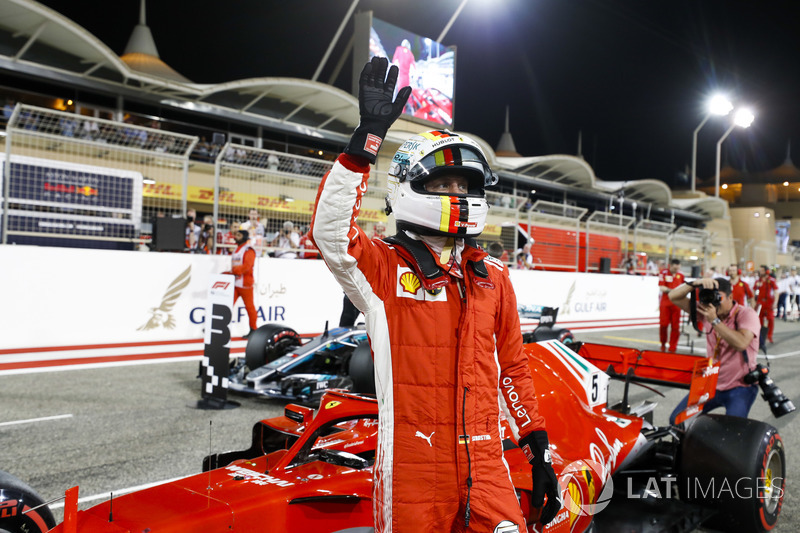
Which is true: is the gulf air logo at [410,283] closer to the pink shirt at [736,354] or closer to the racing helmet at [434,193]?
the racing helmet at [434,193]

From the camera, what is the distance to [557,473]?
2695 millimetres

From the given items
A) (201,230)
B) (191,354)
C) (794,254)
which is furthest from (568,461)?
(794,254)

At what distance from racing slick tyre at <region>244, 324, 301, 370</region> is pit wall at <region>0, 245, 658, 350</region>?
3181 mm

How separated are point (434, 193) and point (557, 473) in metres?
1.51

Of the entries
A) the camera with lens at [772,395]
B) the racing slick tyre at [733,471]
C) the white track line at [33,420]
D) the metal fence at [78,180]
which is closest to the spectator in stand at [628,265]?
the metal fence at [78,180]

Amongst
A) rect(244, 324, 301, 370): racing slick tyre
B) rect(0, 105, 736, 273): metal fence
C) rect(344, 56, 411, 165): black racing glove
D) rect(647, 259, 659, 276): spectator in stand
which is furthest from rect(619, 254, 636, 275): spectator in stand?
rect(344, 56, 411, 165): black racing glove

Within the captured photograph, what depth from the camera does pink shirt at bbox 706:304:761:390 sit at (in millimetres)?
4582

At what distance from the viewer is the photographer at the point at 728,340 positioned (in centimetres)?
444

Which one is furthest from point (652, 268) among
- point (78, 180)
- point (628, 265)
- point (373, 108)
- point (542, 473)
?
point (373, 108)

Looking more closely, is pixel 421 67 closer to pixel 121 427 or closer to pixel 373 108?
pixel 121 427

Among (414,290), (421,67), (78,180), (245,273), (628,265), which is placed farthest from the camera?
(421,67)

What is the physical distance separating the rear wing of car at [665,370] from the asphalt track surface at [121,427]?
0.81m

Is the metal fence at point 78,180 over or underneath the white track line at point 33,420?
over

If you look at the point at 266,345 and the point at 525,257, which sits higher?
the point at 525,257
